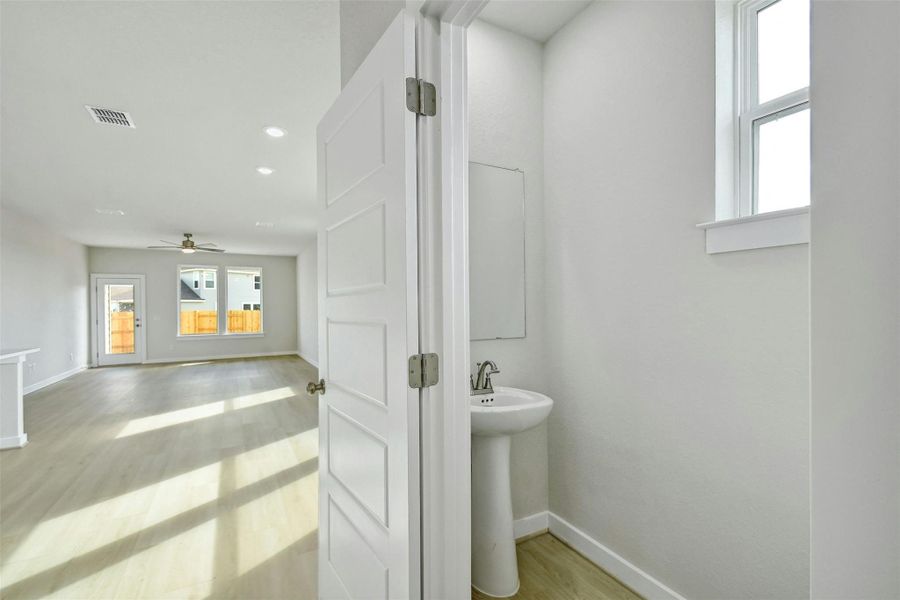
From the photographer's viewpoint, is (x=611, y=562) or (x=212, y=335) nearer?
(x=611, y=562)

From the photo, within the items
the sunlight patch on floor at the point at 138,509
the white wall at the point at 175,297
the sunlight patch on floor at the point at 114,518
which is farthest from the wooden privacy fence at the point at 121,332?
the sunlight patch on floor at the point at 114,518

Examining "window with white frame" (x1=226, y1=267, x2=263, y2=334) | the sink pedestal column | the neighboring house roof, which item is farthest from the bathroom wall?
the neighboring house roof

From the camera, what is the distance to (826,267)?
1.12 ft

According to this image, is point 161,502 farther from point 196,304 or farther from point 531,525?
point 196,304

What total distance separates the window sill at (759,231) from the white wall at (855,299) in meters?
1.17

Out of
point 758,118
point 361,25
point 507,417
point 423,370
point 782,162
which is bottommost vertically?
point 507,417

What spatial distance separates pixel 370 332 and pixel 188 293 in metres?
10.4

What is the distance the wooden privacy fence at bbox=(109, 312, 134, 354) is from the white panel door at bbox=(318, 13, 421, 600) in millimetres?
9889

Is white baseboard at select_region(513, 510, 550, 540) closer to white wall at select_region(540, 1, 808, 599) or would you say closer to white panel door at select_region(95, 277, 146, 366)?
white wall at select_region(540, 1, 808, 599)

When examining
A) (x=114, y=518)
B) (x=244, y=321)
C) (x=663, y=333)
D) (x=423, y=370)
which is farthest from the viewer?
(x=244, y=321)

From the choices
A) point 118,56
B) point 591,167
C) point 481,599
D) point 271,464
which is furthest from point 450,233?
point 271,464

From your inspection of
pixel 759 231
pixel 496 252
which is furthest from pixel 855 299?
pixel 496 252

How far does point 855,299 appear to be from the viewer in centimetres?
32

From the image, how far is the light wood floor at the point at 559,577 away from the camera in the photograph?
1842 mm
